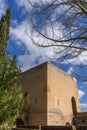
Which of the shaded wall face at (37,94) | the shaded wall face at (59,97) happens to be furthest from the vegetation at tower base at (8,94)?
the shaded wall face at (59,97)

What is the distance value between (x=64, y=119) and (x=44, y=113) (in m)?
3.99

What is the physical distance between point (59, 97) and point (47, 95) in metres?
2.62

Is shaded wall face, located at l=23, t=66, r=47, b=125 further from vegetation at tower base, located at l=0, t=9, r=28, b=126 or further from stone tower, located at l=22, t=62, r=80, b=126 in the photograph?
vegetation at tower base, located at l=0, t=9, r=28, b=126

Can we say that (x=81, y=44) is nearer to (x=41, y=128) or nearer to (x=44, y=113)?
(x=41, y=128)

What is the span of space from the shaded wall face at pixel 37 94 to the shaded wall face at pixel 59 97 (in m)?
0.49

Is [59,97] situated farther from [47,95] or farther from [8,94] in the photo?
[8,94]

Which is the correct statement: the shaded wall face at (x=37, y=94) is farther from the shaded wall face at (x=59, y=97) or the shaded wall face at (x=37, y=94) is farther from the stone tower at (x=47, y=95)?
the shaded wall face at (x=59, y=97)

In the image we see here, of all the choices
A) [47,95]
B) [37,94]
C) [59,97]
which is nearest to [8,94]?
[47,95]

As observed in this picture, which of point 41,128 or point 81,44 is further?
point 41,128

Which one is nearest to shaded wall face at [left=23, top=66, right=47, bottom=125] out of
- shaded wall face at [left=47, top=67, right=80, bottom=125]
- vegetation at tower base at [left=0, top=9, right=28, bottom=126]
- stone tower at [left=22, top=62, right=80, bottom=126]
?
stone tower at [left=22, top=62, right=80, bottom=126]

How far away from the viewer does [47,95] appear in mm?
21750

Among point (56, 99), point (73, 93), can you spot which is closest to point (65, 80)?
point (73, 93)

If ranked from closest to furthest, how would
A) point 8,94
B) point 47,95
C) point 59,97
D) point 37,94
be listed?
point 8,94
point 47,95
point 37,94
point 59,97

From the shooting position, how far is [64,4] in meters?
4.12
